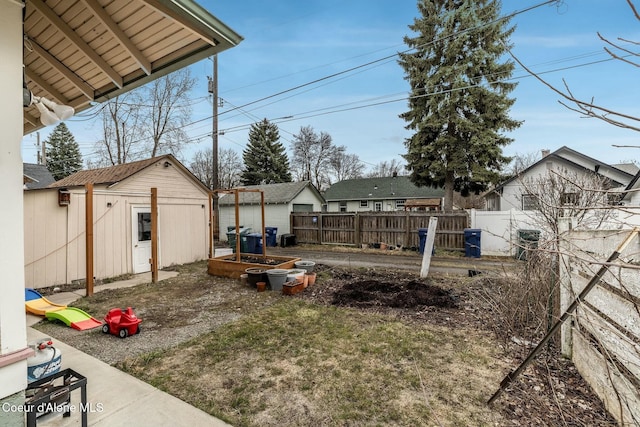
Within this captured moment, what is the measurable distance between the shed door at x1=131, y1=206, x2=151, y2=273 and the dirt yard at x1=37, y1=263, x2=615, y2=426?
256cm

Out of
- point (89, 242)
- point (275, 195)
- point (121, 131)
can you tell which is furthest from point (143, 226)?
point (121, 131)

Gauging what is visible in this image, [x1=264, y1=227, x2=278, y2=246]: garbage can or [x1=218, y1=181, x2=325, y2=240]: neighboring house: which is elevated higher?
[x1=218, y1=181, x2=325, y2=240]: neighboring house

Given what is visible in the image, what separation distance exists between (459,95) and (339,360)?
14.2 meters

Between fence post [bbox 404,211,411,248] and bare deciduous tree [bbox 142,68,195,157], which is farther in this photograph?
bare deciduous tree [bbox 142,68,195,157]

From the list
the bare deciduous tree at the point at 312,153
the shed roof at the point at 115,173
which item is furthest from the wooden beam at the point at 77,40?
the bare deciduous tree at the point at 312,153

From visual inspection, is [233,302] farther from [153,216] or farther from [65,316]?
[153,216]

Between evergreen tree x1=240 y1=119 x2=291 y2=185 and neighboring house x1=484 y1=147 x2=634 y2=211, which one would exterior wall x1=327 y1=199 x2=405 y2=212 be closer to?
evergreen tree x1=240 y1=119 x2=291 y2=185

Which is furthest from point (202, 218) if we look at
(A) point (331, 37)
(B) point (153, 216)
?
(A) point (331, 37)

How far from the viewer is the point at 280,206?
16672 mm

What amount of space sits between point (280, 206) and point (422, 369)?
14.0 meters

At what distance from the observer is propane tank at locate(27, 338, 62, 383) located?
229cm

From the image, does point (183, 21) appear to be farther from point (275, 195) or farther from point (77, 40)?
point (275, 195)

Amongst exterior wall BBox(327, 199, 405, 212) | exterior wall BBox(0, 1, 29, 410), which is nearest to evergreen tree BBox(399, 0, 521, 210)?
exterior wall BBox(327, 199, 405, 212)

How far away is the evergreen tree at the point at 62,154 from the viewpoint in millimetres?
31866
